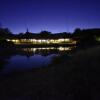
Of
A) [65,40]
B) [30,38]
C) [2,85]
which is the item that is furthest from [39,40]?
[2,85]

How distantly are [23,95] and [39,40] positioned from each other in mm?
70275

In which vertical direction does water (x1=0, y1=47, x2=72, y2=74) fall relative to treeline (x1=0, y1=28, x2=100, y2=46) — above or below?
below

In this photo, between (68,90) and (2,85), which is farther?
(2,85)

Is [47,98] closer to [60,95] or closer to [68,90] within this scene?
[60,95]

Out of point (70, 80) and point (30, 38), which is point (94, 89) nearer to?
point (70, 80)

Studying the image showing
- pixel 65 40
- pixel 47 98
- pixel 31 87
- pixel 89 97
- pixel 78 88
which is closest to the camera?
pixel 89 97

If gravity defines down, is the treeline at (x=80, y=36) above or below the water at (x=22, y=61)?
above

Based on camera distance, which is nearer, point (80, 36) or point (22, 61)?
point (22, 61)

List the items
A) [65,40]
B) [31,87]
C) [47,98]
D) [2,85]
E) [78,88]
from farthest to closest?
1. [65,40]
2. [2,85]
3. [31,87]
4. [78,88]
5. [47,98]

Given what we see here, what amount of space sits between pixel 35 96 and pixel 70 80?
2.75 m

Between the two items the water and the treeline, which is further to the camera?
the treeline

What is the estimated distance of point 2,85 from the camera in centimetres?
1241

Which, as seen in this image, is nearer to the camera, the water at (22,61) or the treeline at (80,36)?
the water at (22,61)

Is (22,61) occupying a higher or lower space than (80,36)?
lower
